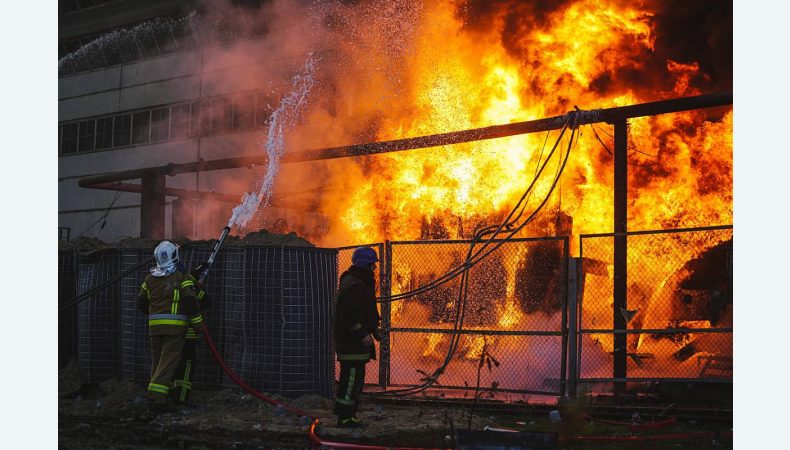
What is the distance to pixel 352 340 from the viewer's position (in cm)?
794

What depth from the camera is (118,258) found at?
1042 cm

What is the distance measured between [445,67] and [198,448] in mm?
10199

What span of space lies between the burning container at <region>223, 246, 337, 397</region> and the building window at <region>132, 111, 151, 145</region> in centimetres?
1575

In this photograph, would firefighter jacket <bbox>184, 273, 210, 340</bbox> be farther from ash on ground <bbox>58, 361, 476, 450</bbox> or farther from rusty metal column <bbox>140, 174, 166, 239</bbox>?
rusty metal column <bbox>140, 174, 166, 239</bbox>

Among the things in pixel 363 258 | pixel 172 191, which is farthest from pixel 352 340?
pixel 172 191

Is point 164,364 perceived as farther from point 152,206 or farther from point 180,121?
point 180,121

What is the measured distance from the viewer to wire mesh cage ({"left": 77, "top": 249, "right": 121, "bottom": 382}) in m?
10.3

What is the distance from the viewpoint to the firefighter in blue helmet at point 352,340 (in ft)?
25.6

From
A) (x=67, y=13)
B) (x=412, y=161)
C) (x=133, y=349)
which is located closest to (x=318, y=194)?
(x=412, y=161)

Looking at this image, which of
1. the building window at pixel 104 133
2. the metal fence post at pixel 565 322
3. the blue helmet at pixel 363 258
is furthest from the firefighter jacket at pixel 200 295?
the building window at pixel 104 133

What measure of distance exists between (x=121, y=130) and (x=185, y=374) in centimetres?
1743

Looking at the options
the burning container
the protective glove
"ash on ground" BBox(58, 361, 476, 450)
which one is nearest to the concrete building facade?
the burning container

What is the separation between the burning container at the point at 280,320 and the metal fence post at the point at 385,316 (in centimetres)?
85

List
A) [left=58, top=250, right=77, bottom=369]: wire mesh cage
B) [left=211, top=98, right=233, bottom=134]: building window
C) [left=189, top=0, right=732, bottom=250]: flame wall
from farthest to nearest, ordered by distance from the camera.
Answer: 1. [left=211, top=98, right=233, bottom=134]: building window
2. [left=189, top=0, right=732, bottom=250]: flame wall
3. [left=58, top=250, right=77, bottom=369]: wire mesh cage
